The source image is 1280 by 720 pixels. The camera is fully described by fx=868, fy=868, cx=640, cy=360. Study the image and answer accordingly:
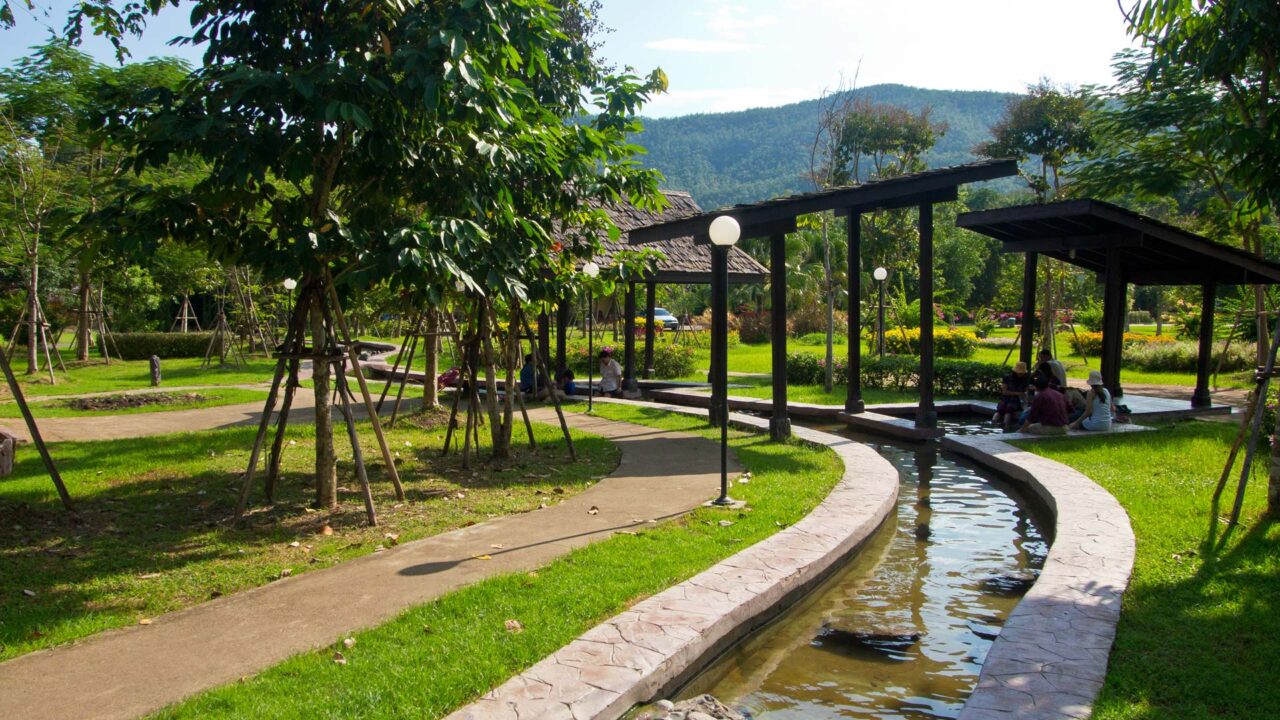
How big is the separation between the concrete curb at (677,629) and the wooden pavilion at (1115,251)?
8.07m

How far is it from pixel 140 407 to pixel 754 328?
29.2 metres

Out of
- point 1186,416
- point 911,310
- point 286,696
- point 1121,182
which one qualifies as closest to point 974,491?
point 1186,416

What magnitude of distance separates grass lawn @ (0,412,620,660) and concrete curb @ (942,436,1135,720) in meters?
4.65

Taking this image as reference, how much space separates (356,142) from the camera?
746 centimetres

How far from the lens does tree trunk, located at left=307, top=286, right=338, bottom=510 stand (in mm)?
7979

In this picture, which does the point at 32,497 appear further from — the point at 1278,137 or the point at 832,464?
the point at 1278,137

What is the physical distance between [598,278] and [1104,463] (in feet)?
22.0

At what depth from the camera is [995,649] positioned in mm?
4906

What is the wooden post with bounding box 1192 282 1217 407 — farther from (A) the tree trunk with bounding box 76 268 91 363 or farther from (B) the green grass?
(A) the tree trunk with bounding box 76 268 91 363

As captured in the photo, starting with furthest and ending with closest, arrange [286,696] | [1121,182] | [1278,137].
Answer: [1121,182] → [1278,137] → [286,696]

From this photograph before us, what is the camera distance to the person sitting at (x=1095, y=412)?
13.1 meters

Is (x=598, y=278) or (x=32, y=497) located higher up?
(x=598, y=278)

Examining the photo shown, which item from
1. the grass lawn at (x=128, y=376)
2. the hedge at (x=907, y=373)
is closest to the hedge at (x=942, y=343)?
the hedge at (x=907, y=373)

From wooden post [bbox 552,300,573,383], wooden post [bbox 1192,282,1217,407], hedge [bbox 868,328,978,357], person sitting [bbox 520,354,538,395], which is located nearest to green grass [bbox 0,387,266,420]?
person sitting [bbox 520,354,538,395]
